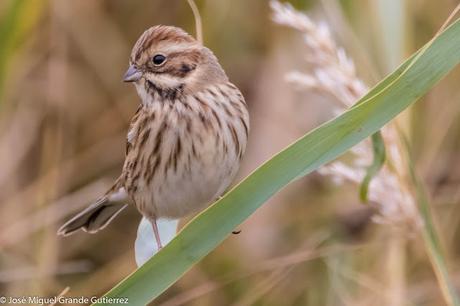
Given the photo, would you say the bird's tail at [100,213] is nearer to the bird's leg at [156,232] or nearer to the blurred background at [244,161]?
the bird's leg at [156,232]

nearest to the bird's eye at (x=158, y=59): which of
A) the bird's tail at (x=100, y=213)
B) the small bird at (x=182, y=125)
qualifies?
the small bird at (x=182, y=125)

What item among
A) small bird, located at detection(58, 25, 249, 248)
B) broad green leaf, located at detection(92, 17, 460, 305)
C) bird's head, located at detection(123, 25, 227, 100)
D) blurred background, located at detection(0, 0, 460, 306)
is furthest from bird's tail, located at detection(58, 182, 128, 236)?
broad green leaf, located at detection(92, 17, 460, 305)

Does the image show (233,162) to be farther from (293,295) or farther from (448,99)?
(448,99)

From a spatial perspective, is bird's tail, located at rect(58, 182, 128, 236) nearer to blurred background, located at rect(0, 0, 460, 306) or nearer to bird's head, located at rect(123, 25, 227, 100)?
bird's head, located at rect(123, 25, 227, 100)

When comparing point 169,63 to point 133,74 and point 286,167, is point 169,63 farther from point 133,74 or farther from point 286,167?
point 286,167

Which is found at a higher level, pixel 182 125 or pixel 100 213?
pixel 100 213

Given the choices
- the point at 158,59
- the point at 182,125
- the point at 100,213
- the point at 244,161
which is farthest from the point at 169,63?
the point at 244,161

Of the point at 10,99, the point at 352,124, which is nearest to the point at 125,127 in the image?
the point at 10,99
